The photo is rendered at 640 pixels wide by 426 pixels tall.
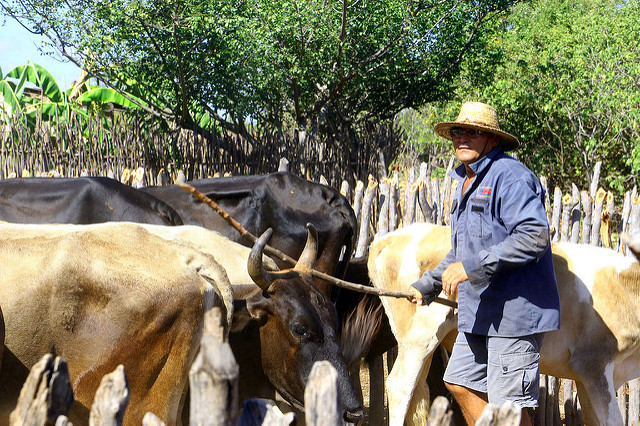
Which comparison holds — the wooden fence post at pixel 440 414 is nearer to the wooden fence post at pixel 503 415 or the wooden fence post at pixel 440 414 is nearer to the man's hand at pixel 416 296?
the wooden fence post at pixel 503 415

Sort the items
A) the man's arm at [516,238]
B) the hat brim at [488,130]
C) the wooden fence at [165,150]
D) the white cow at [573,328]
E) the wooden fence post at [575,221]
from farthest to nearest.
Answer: the wooden fence at [165,150], the wooden fence post at [575,221], the white cow at [573,328], the hat brim at [488,130], the man's arm at [516,238]

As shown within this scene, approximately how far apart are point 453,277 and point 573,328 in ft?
4.98

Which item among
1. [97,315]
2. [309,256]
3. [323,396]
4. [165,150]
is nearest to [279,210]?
[309,256]

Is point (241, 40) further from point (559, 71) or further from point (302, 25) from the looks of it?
point (559, 71)

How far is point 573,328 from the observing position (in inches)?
169

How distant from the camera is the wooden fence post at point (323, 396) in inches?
61.0

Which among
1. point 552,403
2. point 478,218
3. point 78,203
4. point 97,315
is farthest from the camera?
point 552,403

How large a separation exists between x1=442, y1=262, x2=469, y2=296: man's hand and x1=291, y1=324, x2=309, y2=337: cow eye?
663 mm

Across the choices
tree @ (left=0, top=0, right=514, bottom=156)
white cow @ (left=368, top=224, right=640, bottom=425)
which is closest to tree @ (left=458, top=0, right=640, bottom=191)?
tree @ (left=0, top=0, right=514, bottom=156)

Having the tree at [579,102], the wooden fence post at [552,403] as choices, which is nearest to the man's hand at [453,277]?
the wooden fence post at [552,403]

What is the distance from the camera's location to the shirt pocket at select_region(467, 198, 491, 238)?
10.6ft

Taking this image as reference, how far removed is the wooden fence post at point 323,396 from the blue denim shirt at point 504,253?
1.64m

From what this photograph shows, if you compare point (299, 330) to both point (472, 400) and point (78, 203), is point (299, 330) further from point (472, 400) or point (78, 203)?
point (78, 203)

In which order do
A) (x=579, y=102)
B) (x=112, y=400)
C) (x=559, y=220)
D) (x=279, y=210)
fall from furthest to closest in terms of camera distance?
1. (x=579, y=102)
2. (x=559, y=220)
3. (x=279, y=210)
4. (x=112, y=400)
